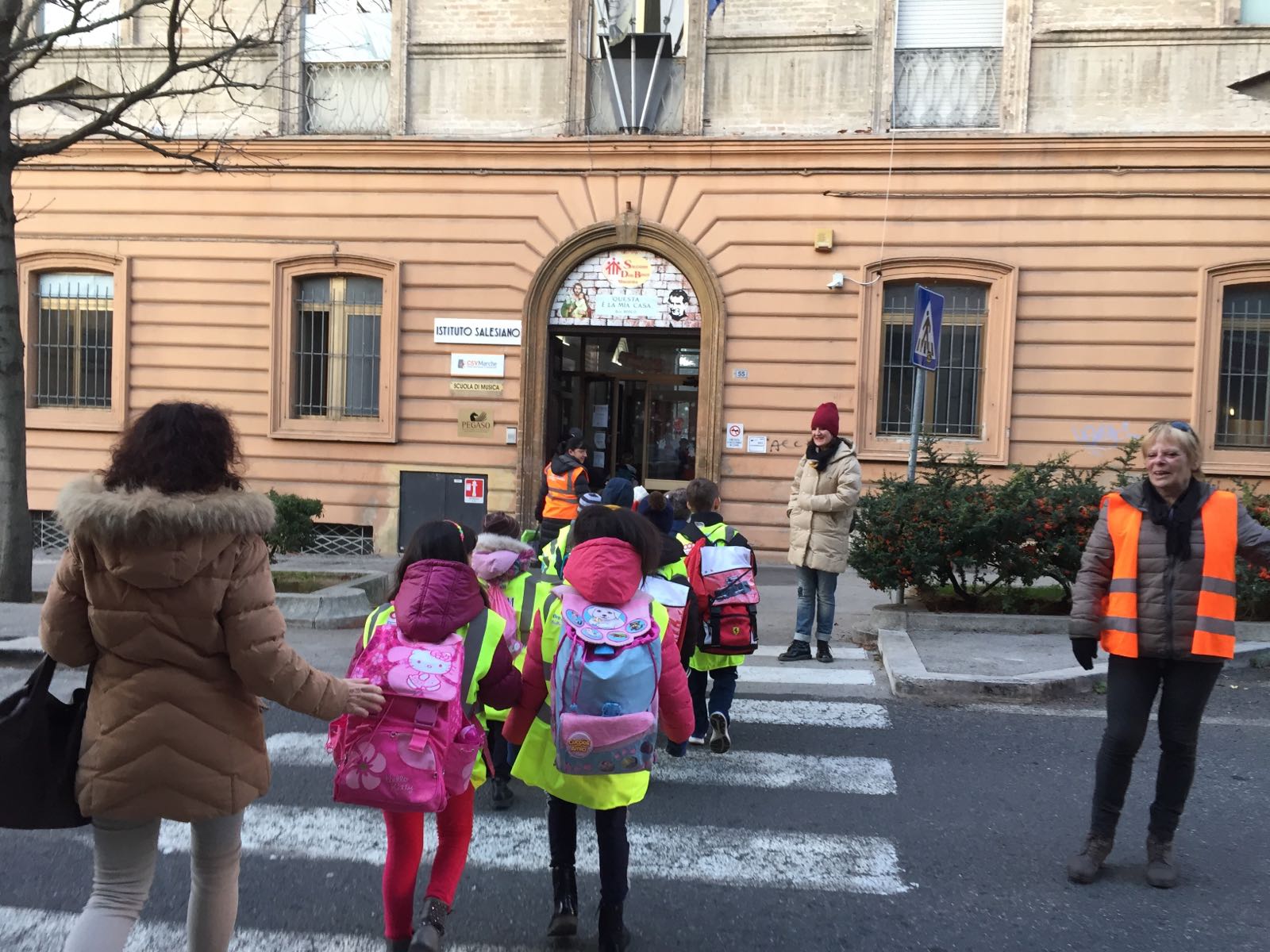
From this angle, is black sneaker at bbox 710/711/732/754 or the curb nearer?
black sneaker at bbox 710/711/732/754

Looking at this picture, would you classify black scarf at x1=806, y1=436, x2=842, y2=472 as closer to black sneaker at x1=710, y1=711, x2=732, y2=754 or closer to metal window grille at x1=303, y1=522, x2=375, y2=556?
black sneaker at x1=710, y1=711, x2=732, y2=754

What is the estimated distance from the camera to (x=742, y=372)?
13266 mm

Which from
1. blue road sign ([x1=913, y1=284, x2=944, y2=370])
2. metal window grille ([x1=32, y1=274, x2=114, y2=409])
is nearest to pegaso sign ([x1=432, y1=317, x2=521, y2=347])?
metal window grille ([x1=32, y1=274, x2=114, y2=409])

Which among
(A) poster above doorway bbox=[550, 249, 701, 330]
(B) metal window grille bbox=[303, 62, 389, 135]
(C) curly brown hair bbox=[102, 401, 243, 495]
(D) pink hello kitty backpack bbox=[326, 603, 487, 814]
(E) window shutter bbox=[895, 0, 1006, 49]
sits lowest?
(D) pink hello kitty backpack bbox=[326, 603, 487, 814]

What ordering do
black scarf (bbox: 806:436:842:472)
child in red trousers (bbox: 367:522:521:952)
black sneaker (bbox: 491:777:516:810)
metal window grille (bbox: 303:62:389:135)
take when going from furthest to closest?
A: metal window grille (bbox: 303:62:389:135) → black scarf (bbox: 806:436:842:472) → black sneaker (bbox: 491:777:516:810) → child in red trousers (bbox: 367:522:521:952)

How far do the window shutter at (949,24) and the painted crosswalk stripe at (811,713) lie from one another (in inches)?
371

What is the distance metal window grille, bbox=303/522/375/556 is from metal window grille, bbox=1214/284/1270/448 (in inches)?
434

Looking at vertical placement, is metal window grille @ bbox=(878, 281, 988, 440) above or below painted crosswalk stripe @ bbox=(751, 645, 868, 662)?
above

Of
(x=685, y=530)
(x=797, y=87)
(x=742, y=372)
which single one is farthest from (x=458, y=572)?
(x=797, y=87)

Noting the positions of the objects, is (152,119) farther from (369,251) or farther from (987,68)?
(987,68)

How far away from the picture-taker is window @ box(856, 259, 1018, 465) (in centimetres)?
1279

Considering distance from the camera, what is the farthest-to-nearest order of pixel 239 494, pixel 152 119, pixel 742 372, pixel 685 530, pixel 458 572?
pixel 152 119
pixel 742 372
pixel 685 530
pixel 458 572
pixel 239 494

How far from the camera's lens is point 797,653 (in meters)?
8.27

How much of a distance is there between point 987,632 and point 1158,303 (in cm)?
599
